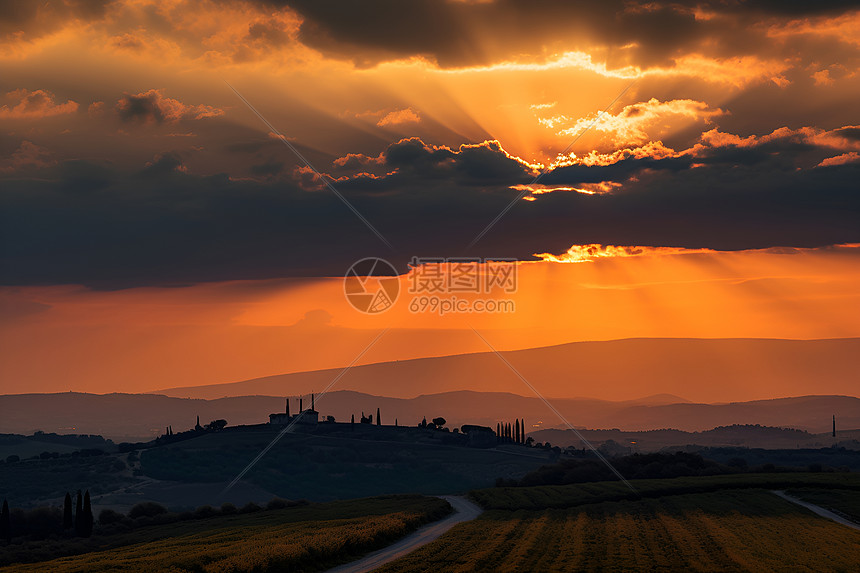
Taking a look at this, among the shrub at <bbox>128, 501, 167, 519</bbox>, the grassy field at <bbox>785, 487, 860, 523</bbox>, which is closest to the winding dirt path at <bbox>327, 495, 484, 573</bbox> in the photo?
the grassy field at <bbox>785, 487, 860, 523</bbox>

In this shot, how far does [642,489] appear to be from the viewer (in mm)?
133000

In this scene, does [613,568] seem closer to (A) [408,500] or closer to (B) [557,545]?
(B) [557,545]

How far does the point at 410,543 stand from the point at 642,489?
5930 centimetres

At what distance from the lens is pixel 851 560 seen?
224ft

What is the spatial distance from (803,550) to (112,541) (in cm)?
8339

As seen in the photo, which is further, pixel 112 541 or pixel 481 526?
pixel 112 541

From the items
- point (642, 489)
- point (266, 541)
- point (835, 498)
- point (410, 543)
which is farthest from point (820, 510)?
point (266, 541)

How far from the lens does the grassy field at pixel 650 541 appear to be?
66.6 meters

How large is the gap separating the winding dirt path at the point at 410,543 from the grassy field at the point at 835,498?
4202cm

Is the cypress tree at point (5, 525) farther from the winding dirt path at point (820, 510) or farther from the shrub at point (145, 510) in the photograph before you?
the winding dirt path at point (820, 510)

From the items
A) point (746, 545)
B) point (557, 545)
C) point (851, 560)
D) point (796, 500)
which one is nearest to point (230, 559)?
point (557, 545)

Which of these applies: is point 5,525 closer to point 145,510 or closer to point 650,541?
point 145,510

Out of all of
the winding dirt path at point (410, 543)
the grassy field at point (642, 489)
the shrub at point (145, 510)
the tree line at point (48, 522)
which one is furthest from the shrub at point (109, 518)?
the winding dirt path at point (410, 543)

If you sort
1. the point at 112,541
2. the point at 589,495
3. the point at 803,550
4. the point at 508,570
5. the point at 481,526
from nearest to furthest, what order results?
the point at 508,570 → the point at 803,550 → the point at 481,526 → the point at 112,541 → the point at 589,495
